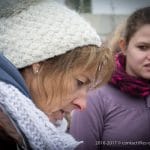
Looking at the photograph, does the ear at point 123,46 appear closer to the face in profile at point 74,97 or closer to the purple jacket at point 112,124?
the purple jacket at point 112,124

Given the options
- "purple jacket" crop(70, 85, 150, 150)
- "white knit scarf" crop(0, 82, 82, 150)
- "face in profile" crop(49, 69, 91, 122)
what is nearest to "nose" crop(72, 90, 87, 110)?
"face in profile" crop(49, 69, 91, 122)

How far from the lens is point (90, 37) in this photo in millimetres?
1273

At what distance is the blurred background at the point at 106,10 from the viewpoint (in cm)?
244

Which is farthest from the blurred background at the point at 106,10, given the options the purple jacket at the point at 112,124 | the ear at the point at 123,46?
the purple jacket at the point at 112,124

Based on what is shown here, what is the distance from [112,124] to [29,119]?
2.33 ft

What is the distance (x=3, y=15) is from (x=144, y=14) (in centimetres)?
87

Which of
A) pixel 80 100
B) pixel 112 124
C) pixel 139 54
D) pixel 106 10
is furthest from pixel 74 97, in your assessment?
pixel 106 10

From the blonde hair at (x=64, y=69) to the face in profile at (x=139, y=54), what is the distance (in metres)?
0.54

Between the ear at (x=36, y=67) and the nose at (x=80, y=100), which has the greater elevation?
the ear at (x=36, y=67)

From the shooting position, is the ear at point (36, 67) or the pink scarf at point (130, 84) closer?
the ear at point (36, 67)

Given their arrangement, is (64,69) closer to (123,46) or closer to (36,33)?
(36,33)

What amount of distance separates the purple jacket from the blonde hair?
18.8 inches

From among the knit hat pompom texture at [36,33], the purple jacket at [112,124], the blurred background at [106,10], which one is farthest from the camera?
the blurred background at [106,10]

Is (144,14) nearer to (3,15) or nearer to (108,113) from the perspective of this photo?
(108,113)
